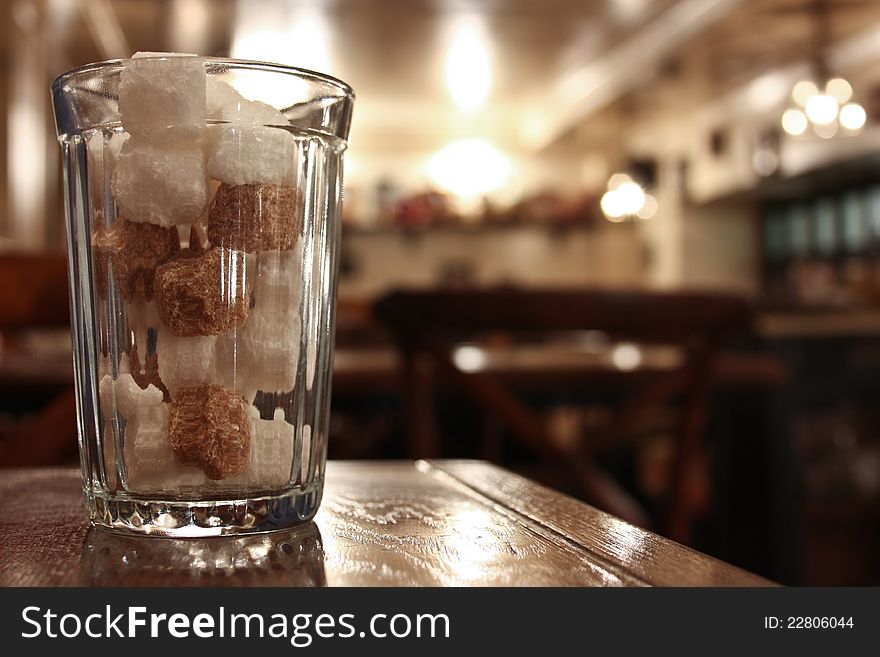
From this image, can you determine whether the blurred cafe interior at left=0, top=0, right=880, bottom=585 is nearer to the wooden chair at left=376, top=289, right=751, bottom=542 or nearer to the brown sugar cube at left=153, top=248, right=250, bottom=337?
the wooden chair at left=376, top=289, right=751, bottom=542

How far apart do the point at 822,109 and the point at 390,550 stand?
4.33m

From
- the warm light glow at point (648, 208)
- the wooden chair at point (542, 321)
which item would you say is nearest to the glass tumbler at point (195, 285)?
the wooden chair at point (542, 321)

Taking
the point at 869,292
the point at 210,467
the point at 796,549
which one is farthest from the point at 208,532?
the point at 869,292

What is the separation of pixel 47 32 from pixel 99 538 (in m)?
4.63

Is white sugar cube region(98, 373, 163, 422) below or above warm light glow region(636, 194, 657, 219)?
below

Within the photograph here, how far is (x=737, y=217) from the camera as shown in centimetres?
682

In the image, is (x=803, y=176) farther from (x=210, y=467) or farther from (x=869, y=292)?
(x=210, y=467)

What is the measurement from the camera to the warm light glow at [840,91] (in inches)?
168

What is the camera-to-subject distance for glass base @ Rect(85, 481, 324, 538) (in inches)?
13.4

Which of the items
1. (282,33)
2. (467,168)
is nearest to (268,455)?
(282,33)

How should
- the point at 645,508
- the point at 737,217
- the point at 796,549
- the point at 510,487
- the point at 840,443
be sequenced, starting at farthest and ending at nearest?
the point at 737,217 < the point at 840,443 < the point at 645,508 < the point at 796,549 < the point at 510,487

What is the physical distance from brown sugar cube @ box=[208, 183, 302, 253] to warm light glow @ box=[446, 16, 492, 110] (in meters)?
4.62

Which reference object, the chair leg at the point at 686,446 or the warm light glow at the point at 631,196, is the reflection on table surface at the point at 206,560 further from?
the warm light glow at the point at 631,196

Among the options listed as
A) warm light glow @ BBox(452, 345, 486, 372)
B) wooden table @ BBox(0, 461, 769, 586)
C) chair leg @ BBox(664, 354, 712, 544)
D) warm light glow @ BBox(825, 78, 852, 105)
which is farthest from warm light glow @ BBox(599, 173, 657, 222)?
wooden table @ BBox(0, 461, 769, 586)
